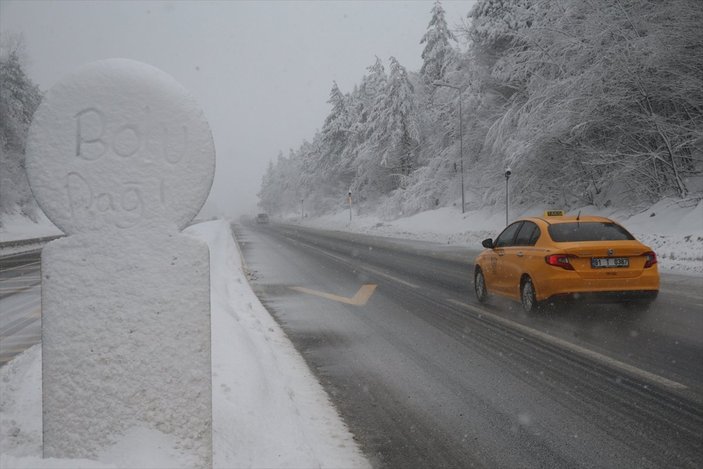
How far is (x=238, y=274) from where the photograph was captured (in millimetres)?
13453

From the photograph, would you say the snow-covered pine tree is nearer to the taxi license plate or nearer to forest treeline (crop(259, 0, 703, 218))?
forest treeline (crop(259, 0, 703, 218))

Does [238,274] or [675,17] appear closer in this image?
[238,274]

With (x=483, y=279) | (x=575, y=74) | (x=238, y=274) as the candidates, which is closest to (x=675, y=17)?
(x=575, y=74)

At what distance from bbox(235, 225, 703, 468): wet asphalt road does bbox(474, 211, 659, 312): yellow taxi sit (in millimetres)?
372

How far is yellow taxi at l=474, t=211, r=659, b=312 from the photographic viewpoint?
7.29m

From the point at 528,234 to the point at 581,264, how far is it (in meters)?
1.29

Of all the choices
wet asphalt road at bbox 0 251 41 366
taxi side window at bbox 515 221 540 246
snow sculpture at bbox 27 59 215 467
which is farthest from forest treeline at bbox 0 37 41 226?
snow sculpture at bbox 27 59 215 467

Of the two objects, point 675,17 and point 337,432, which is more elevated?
point 675,17

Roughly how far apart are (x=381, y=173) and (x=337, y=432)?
53605 millimetres

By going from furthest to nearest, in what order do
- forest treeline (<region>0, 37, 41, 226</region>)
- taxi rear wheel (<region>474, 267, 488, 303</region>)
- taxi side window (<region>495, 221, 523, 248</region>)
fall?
forest treeline (<region>0, 37, 41, 226</region>)
taxi rear wheel (<region>474, 267, 488, 303</region>)
taxi side window (<region>495, 221, 523, 248</region>)

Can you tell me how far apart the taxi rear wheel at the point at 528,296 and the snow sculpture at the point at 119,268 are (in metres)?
6.38

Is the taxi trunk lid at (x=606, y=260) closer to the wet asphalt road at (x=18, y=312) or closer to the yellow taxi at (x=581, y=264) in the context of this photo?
the yellow taxi at (x=581, y=264)

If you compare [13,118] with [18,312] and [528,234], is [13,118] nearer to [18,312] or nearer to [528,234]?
[18,312]

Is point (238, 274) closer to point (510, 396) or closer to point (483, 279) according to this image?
point (483, 279)
